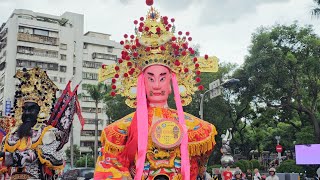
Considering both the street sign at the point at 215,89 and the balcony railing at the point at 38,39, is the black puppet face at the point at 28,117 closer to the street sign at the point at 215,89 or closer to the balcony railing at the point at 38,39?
the street sign at the point at 215,89

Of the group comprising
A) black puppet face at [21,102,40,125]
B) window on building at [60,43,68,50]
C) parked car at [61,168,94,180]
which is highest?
window on building at [60,43,68,50]

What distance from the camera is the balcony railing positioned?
43.0 metres

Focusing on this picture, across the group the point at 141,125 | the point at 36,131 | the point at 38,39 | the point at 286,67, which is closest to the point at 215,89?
the point at 36,131

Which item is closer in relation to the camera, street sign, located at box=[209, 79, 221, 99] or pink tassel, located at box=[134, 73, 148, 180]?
pink tassel, located at box=[134, 73, 148, 180]

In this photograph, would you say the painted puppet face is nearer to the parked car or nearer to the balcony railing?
the parked car

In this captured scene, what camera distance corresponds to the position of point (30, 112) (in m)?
7.55

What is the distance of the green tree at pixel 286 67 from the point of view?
22203mm

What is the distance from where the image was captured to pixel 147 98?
4.95 metres

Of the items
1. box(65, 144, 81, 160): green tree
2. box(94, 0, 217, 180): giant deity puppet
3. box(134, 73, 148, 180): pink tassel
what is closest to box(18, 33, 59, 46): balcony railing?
box(65, 144, 81, 160): green tree

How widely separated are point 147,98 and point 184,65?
59cm

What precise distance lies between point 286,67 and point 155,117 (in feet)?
Result: 61.4

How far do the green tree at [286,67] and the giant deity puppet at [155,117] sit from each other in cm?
1796

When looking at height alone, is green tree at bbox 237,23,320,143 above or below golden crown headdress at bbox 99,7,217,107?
above

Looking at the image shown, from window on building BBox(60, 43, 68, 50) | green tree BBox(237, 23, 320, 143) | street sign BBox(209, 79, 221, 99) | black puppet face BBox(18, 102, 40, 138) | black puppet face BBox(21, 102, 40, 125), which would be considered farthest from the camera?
window on building BBox(60, 43, 68, 50)
